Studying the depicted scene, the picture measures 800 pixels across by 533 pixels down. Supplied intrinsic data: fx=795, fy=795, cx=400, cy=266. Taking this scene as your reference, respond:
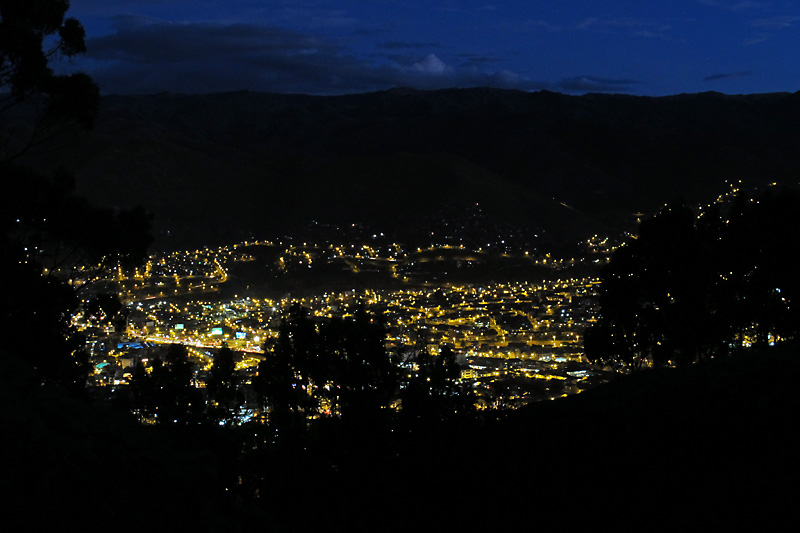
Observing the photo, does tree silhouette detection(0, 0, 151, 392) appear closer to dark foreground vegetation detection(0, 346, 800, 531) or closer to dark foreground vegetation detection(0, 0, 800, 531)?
dark foreground vegetation detection(0, 0, 800, 531)

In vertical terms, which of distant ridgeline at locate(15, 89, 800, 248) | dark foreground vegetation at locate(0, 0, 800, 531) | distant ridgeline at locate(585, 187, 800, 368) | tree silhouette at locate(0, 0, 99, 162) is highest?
distant ridgeline at locate(15, 89, 800, 248)

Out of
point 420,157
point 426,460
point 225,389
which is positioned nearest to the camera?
point 426,460

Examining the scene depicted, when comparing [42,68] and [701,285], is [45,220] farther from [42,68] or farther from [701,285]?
[701,285]

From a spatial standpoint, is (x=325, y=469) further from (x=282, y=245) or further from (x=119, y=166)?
(x=119, y=166)

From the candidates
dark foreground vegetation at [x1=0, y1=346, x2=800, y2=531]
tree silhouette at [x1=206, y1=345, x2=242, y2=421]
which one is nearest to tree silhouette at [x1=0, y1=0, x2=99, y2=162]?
tree silhouette at [x1=206, y1=345, x2=242, y2=421]


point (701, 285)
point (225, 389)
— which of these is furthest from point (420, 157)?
point (225, 389)
